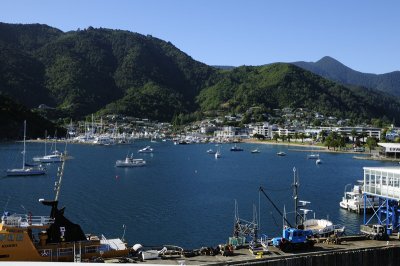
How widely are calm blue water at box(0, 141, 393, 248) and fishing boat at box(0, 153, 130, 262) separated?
1194 centimetres

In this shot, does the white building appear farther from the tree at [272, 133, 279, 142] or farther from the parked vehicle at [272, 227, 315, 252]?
the parked vehicle at [272, 227, 315, 252]

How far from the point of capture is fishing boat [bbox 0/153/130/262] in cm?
1780

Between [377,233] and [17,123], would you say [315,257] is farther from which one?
[17,123]

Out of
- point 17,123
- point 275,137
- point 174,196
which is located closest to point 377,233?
point 174,196

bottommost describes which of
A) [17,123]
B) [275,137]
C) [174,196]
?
[174,196]

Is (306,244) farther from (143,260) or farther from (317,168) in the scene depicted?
(317,168)

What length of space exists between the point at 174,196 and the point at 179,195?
94cm

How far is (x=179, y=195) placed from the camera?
2037 inches

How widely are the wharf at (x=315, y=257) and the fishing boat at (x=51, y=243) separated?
233 centimetres

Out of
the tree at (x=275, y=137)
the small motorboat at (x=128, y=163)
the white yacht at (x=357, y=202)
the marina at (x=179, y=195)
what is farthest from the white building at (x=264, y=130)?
the white yacht at (x=357, y=202)

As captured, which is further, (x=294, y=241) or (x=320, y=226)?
(x=320, y=226)

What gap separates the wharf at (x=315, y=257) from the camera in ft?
58.5

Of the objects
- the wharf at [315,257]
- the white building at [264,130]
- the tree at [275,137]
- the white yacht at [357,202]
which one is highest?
the white building at [264,130]

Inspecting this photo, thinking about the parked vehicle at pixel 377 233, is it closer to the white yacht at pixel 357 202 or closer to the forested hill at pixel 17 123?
the white yacht at pixel 357 202
